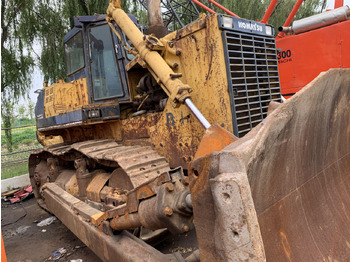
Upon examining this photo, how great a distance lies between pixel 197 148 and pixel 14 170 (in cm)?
827

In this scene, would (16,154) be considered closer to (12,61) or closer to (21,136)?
(21,136)

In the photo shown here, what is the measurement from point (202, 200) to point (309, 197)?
91 cm

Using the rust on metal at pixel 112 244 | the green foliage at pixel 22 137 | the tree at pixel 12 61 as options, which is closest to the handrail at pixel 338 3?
the rust on metal at pixel 112 244

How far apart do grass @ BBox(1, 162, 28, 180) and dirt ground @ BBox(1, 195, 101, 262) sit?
3.35m

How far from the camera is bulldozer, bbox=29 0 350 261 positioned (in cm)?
124

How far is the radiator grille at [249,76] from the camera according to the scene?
281 centimetres

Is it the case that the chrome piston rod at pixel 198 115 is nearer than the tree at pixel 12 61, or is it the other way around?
the chrome piston rod at pixel 198 115

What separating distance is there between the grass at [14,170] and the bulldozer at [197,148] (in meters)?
3.64

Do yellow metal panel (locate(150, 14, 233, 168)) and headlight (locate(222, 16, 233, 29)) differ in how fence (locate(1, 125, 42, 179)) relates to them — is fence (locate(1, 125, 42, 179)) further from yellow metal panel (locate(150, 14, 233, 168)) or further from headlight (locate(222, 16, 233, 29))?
headlight (locate(222, 16, 233, 29))

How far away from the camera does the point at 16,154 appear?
9.88 m

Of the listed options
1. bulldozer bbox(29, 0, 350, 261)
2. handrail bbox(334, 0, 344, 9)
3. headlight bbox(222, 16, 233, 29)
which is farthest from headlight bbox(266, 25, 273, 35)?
handrail bbox(334, 0, 344, 9)

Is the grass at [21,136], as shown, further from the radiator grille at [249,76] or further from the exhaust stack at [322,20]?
the radiator grille at [249,76]

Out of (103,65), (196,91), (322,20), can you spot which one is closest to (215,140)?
(196,91)

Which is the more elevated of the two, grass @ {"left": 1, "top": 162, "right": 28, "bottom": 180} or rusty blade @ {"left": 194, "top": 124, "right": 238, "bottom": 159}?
rusty blade @ {"left": 194, "top": 124, "right": 238, "bottom": 159}
